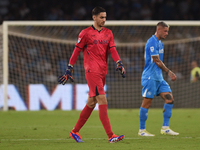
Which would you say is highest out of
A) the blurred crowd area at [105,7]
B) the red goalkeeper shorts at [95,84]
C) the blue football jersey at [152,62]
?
the blurred crowd area at [105,7]

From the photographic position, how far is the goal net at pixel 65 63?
11055 millimetres

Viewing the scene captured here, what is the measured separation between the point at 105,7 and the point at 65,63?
5607 millimetres

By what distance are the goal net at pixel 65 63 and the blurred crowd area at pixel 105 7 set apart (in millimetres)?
3609

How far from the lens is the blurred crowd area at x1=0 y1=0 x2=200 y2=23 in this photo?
53.5 feet

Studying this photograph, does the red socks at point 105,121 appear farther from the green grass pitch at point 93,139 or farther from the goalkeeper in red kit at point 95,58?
the green grass pitch at point 93,139

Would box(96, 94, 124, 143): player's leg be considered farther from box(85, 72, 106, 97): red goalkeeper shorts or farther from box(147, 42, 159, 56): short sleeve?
box(147, 42, 159, 56): short sleeve

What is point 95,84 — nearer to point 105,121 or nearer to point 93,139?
point 105,121

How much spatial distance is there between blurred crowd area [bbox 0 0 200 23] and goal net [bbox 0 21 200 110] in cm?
361

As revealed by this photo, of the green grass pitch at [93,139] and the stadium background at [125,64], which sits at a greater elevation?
the stadium background at [125,64]

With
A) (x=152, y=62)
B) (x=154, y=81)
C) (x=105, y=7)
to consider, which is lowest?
(x=154, y=81)

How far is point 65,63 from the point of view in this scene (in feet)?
40.5

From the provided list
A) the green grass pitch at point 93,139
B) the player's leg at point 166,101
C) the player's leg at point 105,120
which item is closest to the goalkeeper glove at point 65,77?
the player's leg at point 105,120

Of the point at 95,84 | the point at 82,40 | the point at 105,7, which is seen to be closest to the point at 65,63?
the point at 105,7

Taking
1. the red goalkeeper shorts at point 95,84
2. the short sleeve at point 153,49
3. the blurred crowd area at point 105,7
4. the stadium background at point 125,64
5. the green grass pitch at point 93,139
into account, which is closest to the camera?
the green grass pitch at point 93,139
